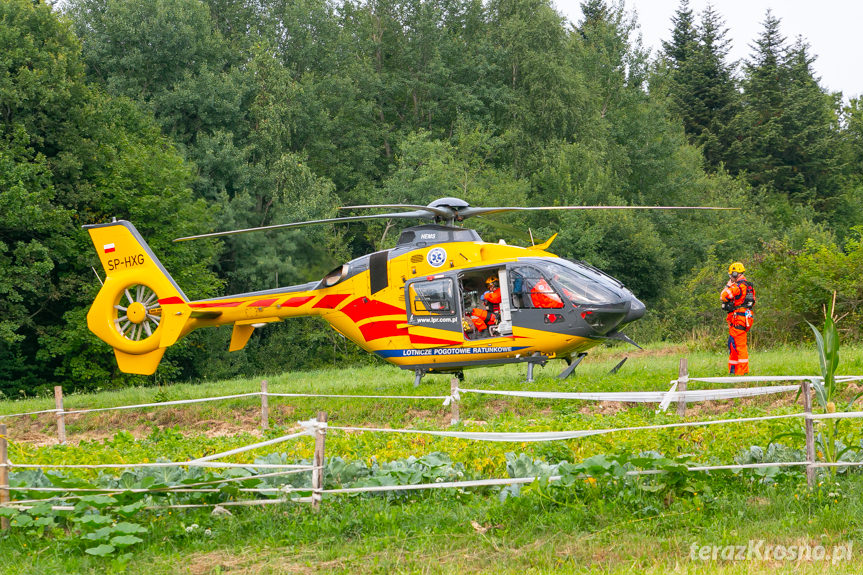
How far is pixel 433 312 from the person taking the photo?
16172 mm

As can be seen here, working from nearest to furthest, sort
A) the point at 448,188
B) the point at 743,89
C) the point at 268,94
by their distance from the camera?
1. the point at 448,188
2. the point at 268,94
3. the point at 743,89

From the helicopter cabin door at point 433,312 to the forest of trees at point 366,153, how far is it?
653 cm

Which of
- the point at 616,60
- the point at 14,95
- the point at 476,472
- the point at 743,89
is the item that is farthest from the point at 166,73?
the point at 743,89

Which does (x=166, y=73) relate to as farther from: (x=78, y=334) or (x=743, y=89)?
(x=743, y=89)

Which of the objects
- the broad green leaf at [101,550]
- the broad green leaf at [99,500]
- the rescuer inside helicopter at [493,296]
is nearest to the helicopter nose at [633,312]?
the rescuer inside helicopter at [493,296]

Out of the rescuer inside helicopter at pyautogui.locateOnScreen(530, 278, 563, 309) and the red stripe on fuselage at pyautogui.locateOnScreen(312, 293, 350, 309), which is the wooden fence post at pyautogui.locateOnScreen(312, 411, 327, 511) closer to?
the rescuer inside helicopter at pyautogui.locateOnScreen(530, 278, 563, 309)

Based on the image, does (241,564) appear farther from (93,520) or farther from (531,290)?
(531,290)

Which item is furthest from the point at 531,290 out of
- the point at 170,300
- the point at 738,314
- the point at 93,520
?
the point at 93,520

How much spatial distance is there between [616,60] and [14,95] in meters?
40.3

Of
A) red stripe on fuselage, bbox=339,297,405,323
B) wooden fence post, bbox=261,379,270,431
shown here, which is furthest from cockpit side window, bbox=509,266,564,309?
wooden fence post, bbox=261,379,270,431

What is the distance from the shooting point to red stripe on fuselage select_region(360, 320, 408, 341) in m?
16.5

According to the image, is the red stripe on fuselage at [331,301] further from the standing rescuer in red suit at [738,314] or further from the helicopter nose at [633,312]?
the standing rescuer in red suit at [738,314]

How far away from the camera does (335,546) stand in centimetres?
764

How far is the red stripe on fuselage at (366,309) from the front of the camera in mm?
16578
